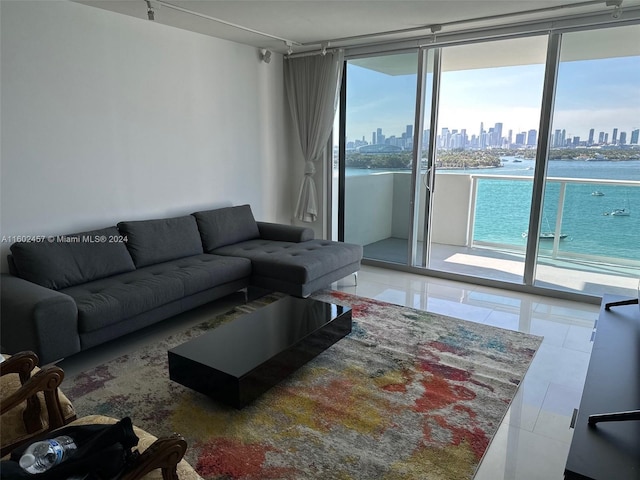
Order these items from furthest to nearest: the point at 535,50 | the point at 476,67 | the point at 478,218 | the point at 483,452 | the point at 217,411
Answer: the point at 478,218, the point at 476,67, the point at 535,50, the point at 217,411, the point at 483,452

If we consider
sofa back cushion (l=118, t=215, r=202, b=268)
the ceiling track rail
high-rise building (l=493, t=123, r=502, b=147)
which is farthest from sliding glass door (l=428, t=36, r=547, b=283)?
sofa back cushion (l=118, t=215, r=202, b=268)

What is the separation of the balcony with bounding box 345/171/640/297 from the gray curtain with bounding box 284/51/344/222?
0.53m

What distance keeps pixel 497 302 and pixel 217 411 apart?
290 centimetres

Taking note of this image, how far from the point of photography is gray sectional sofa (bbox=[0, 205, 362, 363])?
8.66ft

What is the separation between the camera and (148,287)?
3.13 meters

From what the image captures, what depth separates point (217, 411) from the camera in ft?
7.80

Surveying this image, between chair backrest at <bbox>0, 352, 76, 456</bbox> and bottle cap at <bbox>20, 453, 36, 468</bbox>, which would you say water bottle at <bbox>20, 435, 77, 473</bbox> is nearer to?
bottle cap at <bbox>20, 453, 36, 468</bbox>

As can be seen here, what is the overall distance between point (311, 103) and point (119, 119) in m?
2.31

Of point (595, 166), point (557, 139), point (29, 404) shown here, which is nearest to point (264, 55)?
point (557, 139)

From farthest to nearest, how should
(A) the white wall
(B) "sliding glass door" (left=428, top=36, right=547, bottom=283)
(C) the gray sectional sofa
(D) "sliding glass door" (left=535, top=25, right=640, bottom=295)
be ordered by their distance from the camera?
1. (B) "sliding glass door" (left=428, top=36, right=547, bottom=283)
2. (D) "sliding glass door" (left=535, top=25, right=640, bottom=295)
3. (A) the white wall
4. (C) the gray sectional sofa

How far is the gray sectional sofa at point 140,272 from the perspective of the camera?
2.64m

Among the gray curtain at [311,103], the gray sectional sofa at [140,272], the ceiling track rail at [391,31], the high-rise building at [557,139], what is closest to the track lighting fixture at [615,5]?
the ceiling track rail at [391,31]

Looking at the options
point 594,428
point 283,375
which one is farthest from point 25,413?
point 594,428

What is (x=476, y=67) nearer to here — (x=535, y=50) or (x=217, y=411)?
(x=535, y=50)
